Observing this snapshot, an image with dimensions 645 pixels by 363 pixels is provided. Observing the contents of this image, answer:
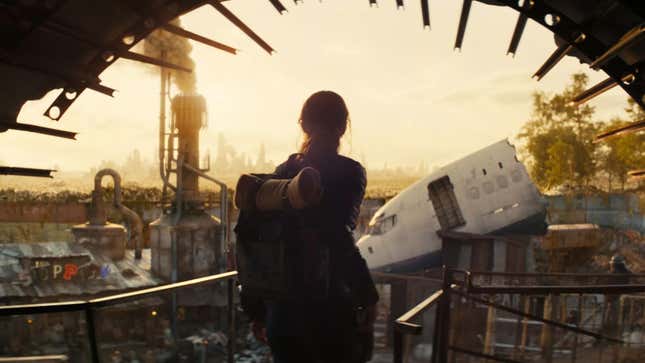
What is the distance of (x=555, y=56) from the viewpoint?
15.1ft

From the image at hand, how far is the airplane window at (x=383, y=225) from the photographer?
2211 cm

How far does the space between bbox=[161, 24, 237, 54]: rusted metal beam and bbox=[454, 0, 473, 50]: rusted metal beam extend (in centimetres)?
195

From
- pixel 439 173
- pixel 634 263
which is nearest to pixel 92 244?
pixel 439 173

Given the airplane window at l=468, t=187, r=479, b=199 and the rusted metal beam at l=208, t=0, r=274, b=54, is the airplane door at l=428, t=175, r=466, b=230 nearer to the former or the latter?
the airplane window at l=468, t=187, r=479, b=199

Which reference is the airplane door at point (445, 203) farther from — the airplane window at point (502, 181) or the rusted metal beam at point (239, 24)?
the rusted metal beam at point (239, 24)

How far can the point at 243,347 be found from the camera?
78.8 ft

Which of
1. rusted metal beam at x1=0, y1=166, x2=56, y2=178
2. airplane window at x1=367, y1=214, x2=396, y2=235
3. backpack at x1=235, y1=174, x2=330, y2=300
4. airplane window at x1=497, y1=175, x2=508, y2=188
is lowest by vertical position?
airplane window at x1=367, y1=214, x2=396, y2=235

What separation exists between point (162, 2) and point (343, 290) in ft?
9.42

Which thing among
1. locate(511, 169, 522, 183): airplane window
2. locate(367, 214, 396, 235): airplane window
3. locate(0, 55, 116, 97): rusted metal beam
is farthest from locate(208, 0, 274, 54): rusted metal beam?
locate(367, 214, 396, 235): airplane window

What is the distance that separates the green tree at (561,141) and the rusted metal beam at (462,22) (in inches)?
1356

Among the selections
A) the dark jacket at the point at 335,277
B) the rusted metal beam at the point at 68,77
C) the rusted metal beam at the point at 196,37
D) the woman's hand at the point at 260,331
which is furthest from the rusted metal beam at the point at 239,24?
the woman's hand at the point at 260,331

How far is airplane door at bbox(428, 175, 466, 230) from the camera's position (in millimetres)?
20891

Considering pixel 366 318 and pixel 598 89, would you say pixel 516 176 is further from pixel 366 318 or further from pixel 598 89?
pixel 366 318

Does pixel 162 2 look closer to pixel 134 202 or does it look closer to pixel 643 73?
pixel 643 73
